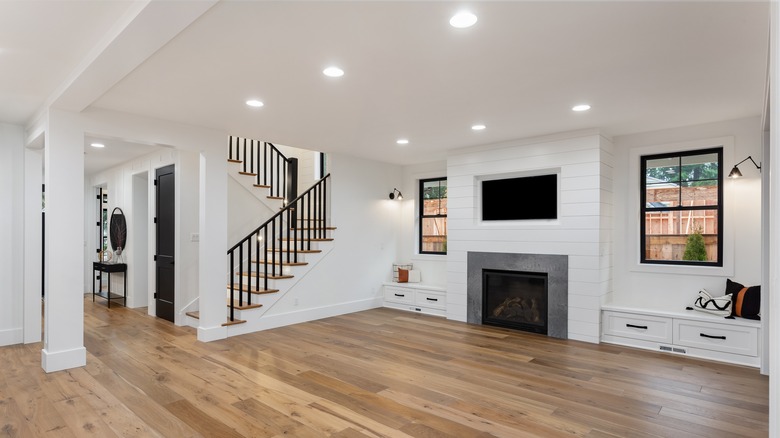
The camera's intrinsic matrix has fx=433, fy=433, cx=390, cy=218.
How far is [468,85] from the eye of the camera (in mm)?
3627

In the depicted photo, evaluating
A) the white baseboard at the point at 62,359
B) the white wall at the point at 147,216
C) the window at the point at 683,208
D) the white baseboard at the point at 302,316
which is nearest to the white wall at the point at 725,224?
the window at the point at 683,208

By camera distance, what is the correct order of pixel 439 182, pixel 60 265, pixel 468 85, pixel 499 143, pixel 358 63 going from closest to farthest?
1. pixel 358 63
2. pixel 468 85
3. pixel 60 265
4. pixel 499 143
5. pixel 439 182

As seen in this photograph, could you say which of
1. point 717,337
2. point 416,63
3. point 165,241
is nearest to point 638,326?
point 717,337

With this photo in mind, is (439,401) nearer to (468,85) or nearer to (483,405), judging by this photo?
(483,405)

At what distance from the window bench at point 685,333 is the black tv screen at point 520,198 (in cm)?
142

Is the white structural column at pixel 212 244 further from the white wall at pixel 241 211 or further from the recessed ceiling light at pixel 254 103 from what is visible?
the white wall at pixel 241 211

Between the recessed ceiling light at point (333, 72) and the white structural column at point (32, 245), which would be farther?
the white structural column at point (32, 245)

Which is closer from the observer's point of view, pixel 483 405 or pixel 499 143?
pixel 483 405

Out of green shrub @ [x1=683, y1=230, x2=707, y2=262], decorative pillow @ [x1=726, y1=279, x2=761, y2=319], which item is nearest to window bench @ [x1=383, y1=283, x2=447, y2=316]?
green shrub @ [x1=683, y1=230, x2=707, y2=262]

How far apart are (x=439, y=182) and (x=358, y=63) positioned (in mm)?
4618

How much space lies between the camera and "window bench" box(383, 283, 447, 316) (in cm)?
679

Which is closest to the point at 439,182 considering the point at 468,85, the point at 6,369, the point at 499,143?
the point at 499,143

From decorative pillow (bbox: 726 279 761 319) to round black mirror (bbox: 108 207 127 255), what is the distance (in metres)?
8.86

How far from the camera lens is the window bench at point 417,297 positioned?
6.79 meters
